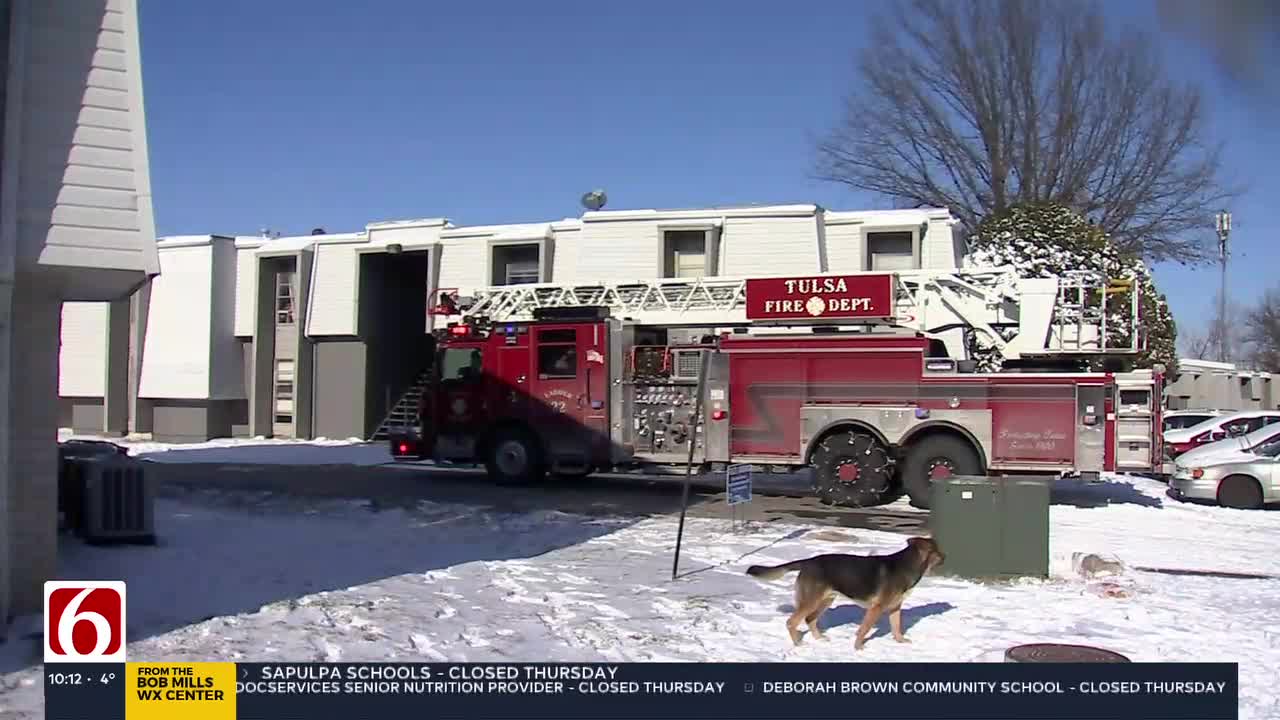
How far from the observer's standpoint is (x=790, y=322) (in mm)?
16656

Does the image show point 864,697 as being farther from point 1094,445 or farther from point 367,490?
point 367,490

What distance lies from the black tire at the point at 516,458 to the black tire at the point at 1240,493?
33.1 feet

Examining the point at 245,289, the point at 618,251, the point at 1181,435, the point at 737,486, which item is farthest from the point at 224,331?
the point at 1181,435

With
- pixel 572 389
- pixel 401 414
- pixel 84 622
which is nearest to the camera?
pixel 84 622

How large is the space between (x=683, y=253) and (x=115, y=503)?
17891 mm

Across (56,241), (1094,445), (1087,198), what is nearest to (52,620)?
(56,241)

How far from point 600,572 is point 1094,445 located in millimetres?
7803

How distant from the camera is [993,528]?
951 centimetres

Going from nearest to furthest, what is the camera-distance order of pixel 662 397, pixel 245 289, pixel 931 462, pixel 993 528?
pixel 993 528, pixel 931 462, pixel 662 397, pixel 245 289

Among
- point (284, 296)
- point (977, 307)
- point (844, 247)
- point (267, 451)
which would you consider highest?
point (844, 247)

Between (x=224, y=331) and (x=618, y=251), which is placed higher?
(x=618, y=251)

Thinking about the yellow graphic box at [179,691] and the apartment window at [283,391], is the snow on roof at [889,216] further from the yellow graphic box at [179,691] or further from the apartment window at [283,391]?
the yellow graphic box at [179,691]

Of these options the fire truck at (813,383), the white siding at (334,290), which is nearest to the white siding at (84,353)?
the white siding at (334,290)

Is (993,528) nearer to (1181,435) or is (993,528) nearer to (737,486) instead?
(737,486)
